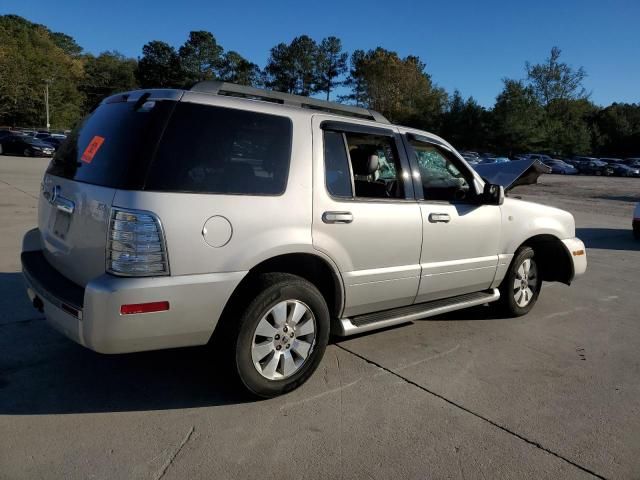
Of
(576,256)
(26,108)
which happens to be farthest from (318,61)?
(576,256)

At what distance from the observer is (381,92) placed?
79.2 m

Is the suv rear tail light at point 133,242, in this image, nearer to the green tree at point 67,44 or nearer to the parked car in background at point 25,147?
the parked car in background at point 25,147

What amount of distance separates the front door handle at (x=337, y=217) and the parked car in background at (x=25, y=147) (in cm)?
3422

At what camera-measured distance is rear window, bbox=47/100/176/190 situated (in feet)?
9.31

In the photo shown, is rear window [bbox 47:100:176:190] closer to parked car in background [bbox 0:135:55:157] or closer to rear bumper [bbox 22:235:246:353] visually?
rear bumper [bbox 22:235:246:353]

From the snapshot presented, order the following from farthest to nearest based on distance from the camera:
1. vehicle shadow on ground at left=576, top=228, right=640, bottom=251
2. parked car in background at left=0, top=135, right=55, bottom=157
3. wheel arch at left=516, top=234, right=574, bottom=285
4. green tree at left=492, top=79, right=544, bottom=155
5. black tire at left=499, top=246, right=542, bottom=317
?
1. green tree at left=492, top=79, right=544, bottom=155
2. parked car in background at left=0, top=135, right=55, bottom=157
3. vehicle shadow on ground at left=576, top=228, right=640, bottom=251
4. wheel arch at left=516, top=234, right=574, bottom=285
5. black tire at left=499, top=246, right=542, bottom=317

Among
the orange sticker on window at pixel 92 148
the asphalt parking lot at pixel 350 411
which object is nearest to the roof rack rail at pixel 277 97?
the orange sticker on window at pixel 92 148

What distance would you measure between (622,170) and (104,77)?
8912 cm

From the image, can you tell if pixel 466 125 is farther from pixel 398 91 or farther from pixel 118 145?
pixel 118 145

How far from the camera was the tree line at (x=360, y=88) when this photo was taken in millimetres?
67188

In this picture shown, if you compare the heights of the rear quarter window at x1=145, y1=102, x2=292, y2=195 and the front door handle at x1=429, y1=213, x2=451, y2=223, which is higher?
the rear quarter window at x1=145, y1=102, x2=292, y2=195

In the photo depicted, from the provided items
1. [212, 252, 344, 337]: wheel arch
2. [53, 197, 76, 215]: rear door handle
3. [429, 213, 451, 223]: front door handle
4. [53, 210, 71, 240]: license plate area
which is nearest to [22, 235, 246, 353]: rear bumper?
[212, 252, 344, 337]: wheel arch

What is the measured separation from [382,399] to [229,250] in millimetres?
1430

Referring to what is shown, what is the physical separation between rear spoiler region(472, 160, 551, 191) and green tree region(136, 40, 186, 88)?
91.7 meters
